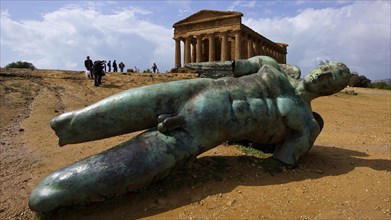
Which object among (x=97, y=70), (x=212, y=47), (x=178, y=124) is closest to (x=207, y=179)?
(x=178, y=124)

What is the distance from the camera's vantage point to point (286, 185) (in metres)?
3.97

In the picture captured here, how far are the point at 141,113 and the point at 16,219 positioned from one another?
5.25ft

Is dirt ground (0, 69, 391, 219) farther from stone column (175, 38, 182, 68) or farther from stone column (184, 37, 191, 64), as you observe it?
stone column (175, 38, 182, 68)

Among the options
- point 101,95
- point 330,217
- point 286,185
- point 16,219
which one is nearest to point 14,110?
point 101,95

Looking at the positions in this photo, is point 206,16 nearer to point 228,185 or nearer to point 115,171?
point 228,185

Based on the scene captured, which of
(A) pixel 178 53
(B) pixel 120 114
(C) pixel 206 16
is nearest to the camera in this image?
(B) pixel 120 114

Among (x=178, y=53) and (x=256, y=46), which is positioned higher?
(x=256, y=46)

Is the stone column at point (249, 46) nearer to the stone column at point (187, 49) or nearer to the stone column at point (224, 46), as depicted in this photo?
the stone column at point (224, 46)

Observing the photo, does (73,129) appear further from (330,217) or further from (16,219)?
(330,217)

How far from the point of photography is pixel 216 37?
35688 mm

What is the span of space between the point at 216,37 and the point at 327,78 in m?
32.0

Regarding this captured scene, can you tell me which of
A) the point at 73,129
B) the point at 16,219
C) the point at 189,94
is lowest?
the point at 16,219

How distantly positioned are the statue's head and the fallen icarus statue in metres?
0.01

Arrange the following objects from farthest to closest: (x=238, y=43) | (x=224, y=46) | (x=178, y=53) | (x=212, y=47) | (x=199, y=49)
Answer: (x=178, y=53)
(x=199, y=49)
(x=212, y=47)
(x=224, y=46)
(x=238, y=43)
